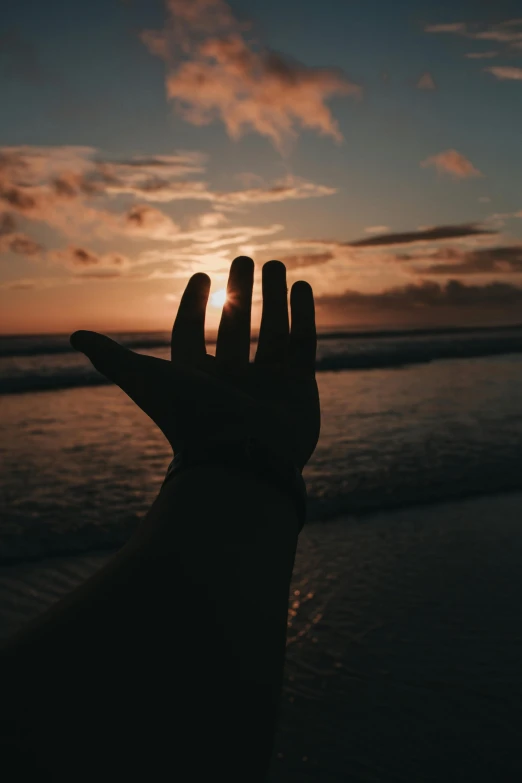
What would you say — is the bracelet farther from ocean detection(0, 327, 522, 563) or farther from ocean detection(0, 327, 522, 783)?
ocean detection(0, 327, 522, 563)

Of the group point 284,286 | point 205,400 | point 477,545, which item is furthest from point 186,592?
point 477,545

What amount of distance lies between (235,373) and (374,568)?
2425 mm

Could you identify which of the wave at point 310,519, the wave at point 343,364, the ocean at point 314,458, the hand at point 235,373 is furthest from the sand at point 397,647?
the wave at point 343,364

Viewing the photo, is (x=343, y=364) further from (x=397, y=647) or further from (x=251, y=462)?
(x=251, y=462)

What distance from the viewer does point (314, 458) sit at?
6.98 meters

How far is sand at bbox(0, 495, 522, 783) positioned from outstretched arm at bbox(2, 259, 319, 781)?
54.0 inches

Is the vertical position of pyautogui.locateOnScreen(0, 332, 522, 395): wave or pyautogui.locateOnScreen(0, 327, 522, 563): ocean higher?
pyautogui.locateOnScreen(0, 332, 522, 395): wave

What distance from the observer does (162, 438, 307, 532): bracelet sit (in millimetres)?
1664

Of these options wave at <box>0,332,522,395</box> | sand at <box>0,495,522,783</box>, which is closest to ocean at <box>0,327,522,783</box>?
sand at <box>0,495,522,783</box>

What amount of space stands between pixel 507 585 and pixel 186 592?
9.98 feet

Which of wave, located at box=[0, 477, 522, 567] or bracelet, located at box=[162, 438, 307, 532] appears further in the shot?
wave, located at box=[0, 477, 522, 567]

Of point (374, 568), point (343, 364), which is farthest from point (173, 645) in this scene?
point (343, 364)

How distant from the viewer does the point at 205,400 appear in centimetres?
175

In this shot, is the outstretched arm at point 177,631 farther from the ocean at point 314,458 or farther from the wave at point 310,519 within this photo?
the ocean at point 314,458
